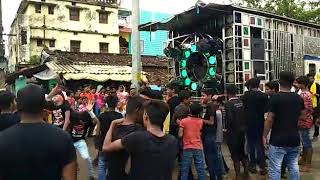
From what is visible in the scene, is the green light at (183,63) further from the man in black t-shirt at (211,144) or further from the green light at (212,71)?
the man in black t-shirt at (211,144)

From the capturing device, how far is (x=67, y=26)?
34812 mm

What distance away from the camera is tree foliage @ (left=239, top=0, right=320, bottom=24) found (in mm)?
24078

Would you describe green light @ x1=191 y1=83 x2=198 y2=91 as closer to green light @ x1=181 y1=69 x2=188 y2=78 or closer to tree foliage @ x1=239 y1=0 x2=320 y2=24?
green light @ x1=181 y1=69 x2=188 y2=78

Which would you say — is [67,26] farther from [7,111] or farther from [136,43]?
[7,111]


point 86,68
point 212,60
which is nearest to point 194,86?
Answer: point 212,60

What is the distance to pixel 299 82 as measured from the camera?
27.0ft

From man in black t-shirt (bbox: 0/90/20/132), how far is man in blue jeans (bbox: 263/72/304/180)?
3.31m

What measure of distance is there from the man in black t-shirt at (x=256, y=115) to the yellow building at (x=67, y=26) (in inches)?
1048

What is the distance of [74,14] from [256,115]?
97.4 ft

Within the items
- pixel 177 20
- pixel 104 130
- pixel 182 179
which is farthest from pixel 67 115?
pixel 177 20

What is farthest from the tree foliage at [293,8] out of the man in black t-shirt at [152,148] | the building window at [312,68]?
the man in black t-shirt at [152,148]

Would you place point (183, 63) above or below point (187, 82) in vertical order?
above

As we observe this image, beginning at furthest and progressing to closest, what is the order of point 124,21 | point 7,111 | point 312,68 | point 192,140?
1. point 124,21
2. point 312,68
3. point 192,140
4. point 7,111

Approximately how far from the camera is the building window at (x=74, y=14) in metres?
35.2
